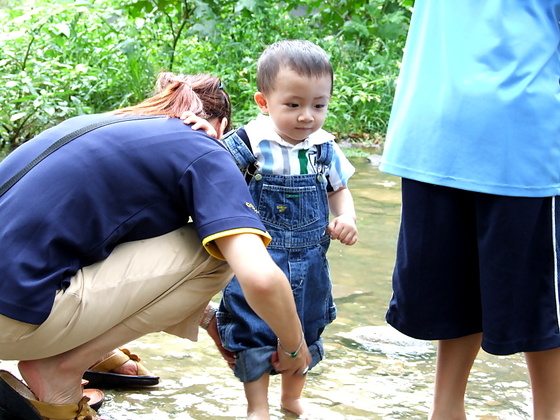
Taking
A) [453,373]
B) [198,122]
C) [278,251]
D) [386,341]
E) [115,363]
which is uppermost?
[198,122]

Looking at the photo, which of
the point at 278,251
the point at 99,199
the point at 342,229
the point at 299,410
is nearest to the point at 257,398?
the point at 299,410

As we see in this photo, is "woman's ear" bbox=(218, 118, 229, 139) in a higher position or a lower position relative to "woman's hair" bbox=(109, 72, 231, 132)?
lower

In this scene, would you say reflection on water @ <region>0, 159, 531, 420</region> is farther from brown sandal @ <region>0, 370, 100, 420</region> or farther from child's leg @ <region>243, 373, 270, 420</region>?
brown sandal @ <region>0, 370, 100, 420</region>

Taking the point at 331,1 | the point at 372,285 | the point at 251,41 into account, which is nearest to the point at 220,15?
the point at 251,41

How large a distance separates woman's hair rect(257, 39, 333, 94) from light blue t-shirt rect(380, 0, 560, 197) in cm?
45

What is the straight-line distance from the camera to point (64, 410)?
7.04ft

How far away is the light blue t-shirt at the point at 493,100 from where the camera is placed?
1.93 meters

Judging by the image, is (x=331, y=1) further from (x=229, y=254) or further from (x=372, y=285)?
(x=229, y=254)

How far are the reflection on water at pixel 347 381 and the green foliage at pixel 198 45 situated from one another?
12.9 feet

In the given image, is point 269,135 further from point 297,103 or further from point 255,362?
point 255,362

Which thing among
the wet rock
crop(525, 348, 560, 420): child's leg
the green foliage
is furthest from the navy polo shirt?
the green foliage

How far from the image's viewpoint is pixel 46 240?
2.01 m

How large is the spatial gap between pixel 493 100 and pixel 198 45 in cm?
693

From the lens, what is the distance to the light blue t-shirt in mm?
1930
